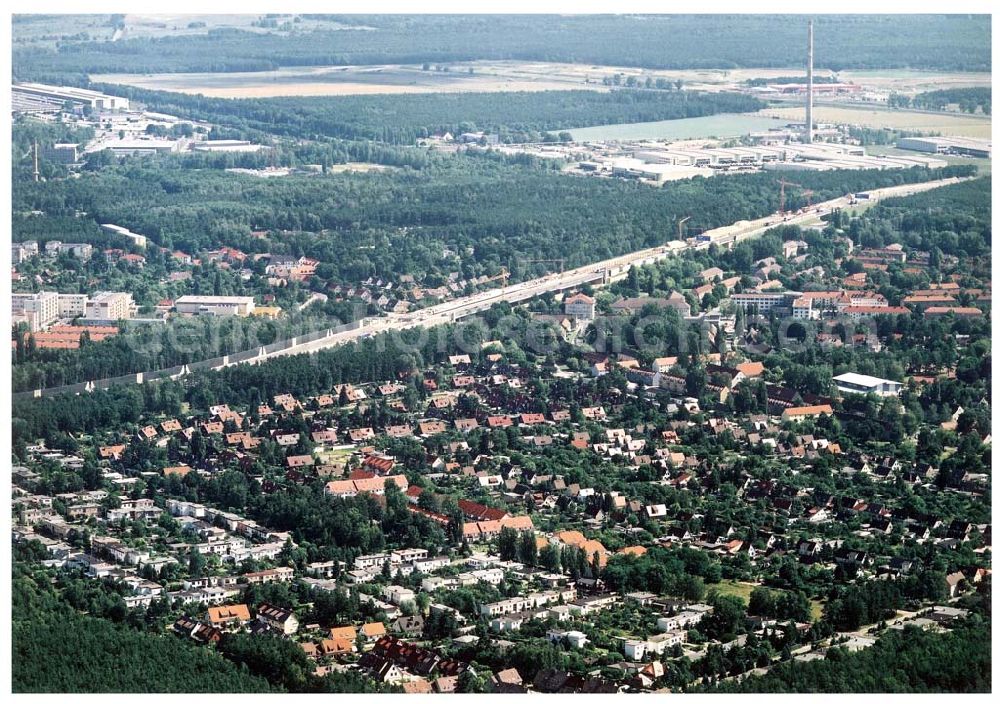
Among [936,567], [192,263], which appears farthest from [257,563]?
[192,263]

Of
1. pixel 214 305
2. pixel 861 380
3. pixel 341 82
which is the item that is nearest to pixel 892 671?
pixel 861 380

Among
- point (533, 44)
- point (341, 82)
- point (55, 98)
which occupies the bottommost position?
point (55, 98)

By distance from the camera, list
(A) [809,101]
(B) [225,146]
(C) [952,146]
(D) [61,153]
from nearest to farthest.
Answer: (D) [61,153] < (C) [952,146] < (B) [225,146] < (A) [809,101]

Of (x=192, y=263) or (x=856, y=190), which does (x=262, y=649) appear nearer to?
(x=192, y=263)

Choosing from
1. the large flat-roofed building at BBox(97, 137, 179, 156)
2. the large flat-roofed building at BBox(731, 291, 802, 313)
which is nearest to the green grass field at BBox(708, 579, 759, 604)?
the large flat-roofed building at BBox(731, 291, 802, 313)

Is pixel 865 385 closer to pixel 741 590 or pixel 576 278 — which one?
pixel 576 278

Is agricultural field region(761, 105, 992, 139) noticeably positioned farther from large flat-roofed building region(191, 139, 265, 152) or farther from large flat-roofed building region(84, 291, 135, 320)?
large flat-roofed building region(84, 291, 135, 320)

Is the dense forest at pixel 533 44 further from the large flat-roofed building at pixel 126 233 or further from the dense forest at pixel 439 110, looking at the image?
the large flat-roofed building at pixel 126 233
